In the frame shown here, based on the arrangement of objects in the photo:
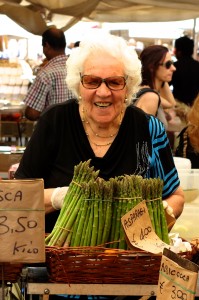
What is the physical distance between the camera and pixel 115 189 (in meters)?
2.46

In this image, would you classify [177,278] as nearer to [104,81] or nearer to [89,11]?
[104,81]

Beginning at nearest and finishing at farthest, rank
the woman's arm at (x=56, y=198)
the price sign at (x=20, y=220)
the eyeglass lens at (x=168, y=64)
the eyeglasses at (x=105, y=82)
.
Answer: the price sign at (x=20, y=220) < the woman's arm at (x=56, y=198) < the eyeglasses at (x=105, y=82) < the eyeglass lens at (x=168, y=64)

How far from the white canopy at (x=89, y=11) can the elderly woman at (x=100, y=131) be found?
360cm

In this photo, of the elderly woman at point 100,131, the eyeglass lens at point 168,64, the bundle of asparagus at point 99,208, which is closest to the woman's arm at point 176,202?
the elderly woman at point 100,131

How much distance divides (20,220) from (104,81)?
3.50ft

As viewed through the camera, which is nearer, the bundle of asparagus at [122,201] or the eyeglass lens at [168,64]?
A: the bundle of asparagus at [122,201]

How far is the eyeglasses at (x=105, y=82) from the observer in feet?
10.0

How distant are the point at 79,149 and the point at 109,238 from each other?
2.22 feet

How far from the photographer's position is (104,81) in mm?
3047

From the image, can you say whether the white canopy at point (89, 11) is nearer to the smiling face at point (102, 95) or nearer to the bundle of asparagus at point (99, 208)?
the smiling face at point (102, 95)

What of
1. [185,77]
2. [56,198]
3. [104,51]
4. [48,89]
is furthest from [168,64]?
[56,198]

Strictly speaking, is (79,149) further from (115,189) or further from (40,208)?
(40,208)

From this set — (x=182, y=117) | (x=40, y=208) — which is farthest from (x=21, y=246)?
(x=182, y=117)

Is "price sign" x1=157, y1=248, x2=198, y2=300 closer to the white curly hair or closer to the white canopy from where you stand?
the white curly hair
